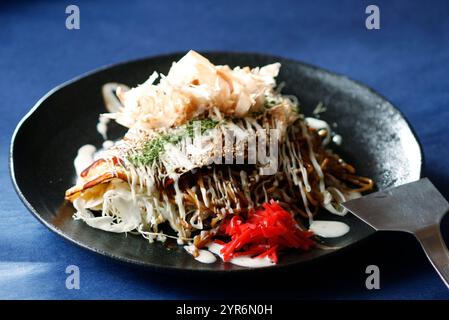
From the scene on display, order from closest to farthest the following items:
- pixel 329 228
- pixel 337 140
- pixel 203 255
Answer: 1. pixel 203 255
2. pixel 329 228
3. pixel 337 140

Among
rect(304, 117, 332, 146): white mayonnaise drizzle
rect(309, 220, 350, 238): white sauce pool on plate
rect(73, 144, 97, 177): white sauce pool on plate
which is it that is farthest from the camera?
rect(304, 117, 332, 146): white mayonnaise drizzle

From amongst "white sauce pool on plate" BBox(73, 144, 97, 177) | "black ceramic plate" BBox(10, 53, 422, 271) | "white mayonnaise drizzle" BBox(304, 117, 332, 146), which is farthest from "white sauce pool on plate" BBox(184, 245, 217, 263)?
"white mayonnaise drizzle" BBox(304, 117, 332, 146)

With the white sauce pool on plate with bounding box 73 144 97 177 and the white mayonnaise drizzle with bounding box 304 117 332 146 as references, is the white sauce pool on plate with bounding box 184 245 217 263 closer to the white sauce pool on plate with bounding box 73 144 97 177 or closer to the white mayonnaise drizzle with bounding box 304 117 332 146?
the white sauce pool on plate with bounding box 73 144 97 177

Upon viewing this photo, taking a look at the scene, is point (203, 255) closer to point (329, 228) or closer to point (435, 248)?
point (329, 228)

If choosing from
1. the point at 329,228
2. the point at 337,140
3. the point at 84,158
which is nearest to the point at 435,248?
the point at 329,228

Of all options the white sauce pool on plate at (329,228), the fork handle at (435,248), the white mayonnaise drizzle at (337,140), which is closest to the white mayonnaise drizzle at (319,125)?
the white mayonnaise drizzle at (337,140)

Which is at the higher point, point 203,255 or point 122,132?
point 122,132

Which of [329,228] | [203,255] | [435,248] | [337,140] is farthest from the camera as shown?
[337,140]
